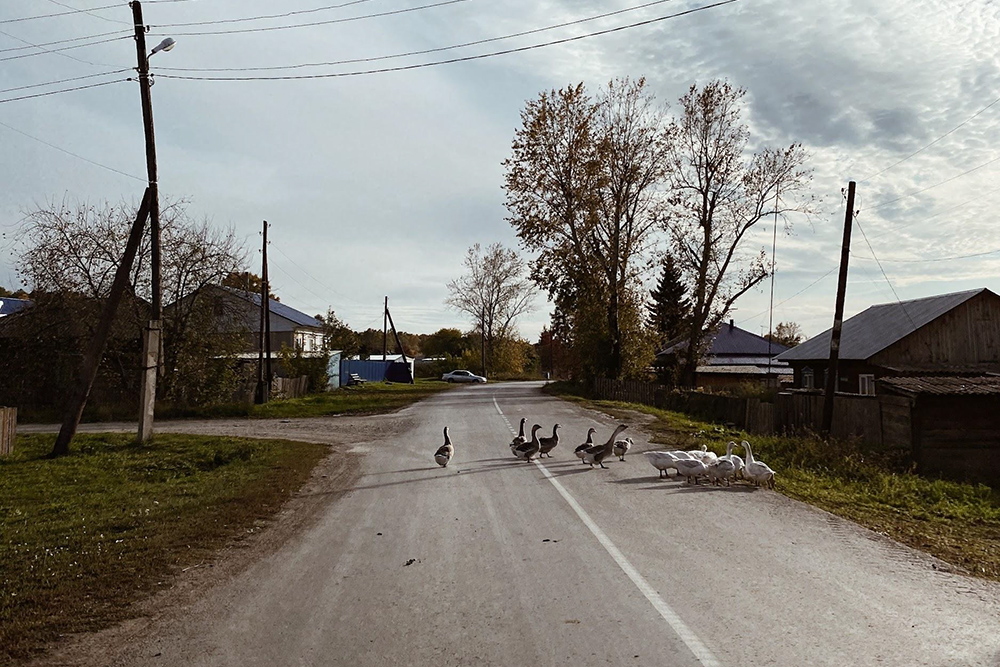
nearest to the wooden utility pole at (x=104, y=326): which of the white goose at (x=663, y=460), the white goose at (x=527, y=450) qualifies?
the white goose at (x=527, y=450)

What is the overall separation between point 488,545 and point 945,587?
4424 millimetres

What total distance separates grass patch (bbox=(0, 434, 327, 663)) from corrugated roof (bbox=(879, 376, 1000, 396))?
534 inches

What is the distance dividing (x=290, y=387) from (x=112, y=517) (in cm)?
3273

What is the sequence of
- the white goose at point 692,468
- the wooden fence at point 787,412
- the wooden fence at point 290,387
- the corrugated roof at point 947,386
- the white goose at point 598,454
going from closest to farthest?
the white goose at point 692,468 → the white goose at point 598,454 → the corrugated roof at point 947,386 → the wooden fence at point 787,412 → the wooden fence at point 290,387

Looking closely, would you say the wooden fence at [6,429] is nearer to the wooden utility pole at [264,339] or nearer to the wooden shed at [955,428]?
the wooden utility pole at [264,339]

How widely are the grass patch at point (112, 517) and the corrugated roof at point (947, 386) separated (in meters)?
13.6

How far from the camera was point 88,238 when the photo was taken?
105ft

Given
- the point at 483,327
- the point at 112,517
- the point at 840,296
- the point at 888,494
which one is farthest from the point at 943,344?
the point at 483,327

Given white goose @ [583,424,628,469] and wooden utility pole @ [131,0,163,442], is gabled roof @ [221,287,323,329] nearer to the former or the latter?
wooden utility pole @ [131,0,163,442]

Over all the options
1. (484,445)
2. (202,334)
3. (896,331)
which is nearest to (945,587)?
(484,445)

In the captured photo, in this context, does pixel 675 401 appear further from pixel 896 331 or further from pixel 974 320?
pixel 974 320

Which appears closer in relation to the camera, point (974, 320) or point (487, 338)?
point (974, 320)

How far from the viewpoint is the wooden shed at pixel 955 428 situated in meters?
18.0

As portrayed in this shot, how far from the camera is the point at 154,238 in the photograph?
64.9ft
